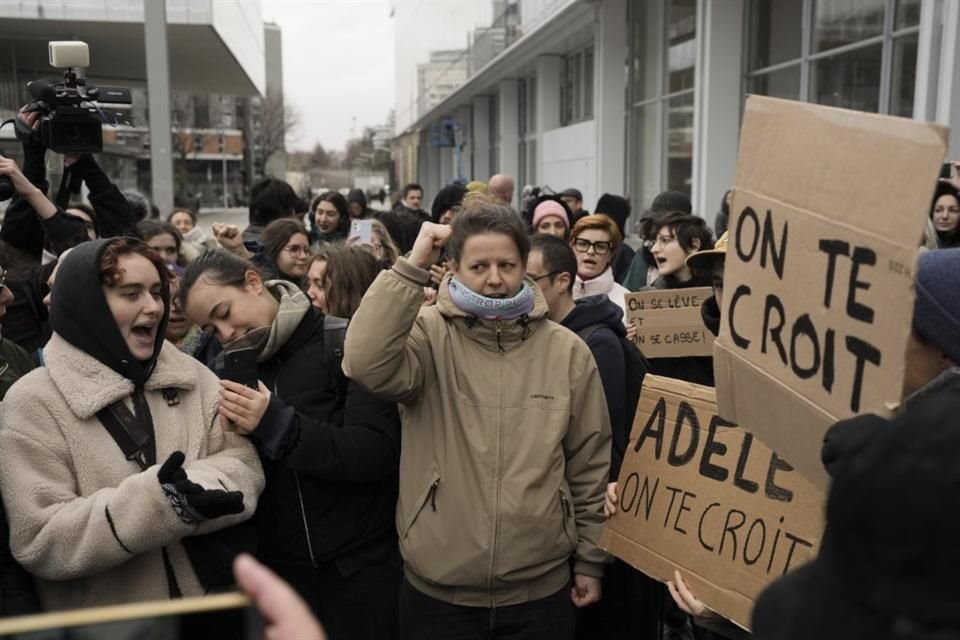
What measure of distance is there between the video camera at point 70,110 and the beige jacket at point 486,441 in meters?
2.28

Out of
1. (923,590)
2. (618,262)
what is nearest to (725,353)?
(923,590)

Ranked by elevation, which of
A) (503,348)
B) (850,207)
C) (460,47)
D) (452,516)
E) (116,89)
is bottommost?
(452,516)

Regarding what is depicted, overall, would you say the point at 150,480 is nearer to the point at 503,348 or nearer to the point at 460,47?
the point at 503,348

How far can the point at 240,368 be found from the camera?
2652mm

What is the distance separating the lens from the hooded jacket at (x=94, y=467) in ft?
7.02

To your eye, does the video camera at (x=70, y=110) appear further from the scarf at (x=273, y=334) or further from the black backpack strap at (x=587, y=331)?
the black backpack strap at (x=587, y=331)

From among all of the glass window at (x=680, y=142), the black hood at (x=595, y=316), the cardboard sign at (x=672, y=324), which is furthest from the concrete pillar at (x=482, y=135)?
the black hood at (x=595, y=316)

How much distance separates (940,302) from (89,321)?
2.04 meters

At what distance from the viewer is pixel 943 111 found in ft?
22.8

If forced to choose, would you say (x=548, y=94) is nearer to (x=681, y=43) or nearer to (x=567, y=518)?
(x=681, y=43)

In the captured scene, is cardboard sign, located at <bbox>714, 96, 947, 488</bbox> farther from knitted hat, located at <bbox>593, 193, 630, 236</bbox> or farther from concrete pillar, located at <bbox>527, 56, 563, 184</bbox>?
concrete pillar, located at <bbox>527, 56, 563, 184</bbox>

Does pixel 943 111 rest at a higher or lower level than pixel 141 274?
higher

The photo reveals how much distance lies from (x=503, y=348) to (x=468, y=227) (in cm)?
40

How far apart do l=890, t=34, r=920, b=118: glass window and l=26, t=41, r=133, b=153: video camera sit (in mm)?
6869
